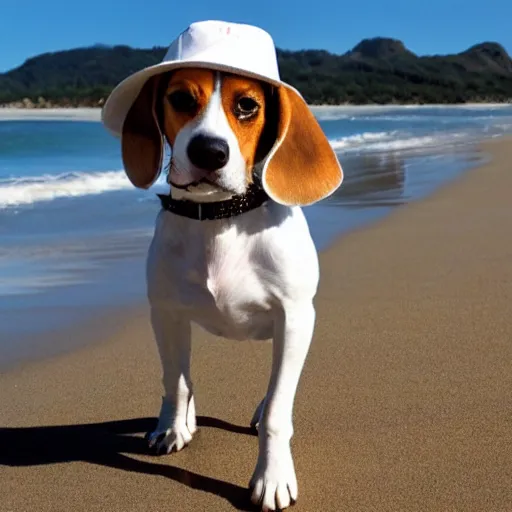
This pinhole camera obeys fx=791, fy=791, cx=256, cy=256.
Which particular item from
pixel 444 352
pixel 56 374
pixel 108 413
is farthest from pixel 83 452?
pixel 444 352

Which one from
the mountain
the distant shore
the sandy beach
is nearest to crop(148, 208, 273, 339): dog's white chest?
the sandy beach

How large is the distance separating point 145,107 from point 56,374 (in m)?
1.35

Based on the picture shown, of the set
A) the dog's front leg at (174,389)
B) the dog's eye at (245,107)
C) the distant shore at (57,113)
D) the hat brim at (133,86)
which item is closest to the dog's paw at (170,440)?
the dog's front leg at (174,389)

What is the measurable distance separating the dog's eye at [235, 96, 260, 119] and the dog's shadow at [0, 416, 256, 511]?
1.13m

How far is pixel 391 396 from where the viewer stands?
116 inches

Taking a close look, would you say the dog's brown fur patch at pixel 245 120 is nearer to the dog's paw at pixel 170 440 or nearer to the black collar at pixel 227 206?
the black collar at pixel 227 206

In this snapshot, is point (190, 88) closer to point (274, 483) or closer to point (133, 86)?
point (133, 86)

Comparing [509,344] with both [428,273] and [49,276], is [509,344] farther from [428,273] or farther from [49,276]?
[49,276]

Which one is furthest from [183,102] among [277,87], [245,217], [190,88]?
[245,217]

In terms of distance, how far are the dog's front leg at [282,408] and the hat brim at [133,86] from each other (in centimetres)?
68

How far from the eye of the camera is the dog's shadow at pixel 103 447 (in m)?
2.48

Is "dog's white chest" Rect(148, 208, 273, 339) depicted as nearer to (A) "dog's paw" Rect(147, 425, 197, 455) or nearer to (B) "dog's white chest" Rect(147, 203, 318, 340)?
(B) "dog's white chest" Rect(147, 203, 318, 340)

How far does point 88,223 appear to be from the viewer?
6.64 m

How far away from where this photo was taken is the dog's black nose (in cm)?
207
